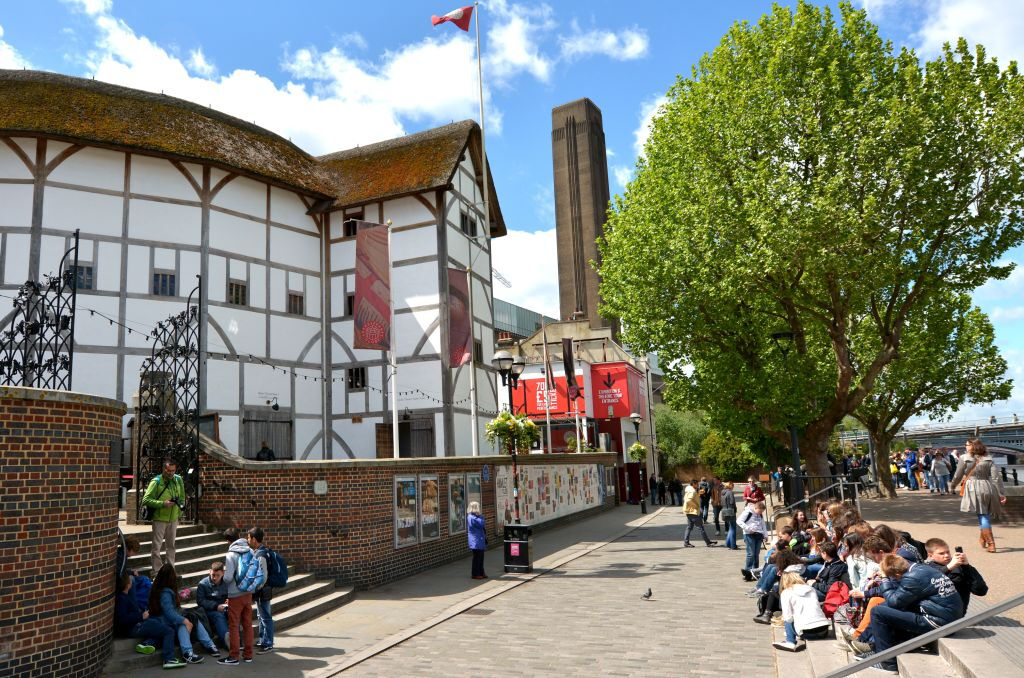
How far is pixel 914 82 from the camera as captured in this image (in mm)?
19469

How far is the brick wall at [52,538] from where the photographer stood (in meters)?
7.16

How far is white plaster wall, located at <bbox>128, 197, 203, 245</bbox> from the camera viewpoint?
2191cm

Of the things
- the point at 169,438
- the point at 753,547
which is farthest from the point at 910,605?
the point at 169,438

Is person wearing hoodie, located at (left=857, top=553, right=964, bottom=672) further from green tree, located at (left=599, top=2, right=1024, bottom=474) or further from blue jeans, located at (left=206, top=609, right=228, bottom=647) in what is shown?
green tree, located at (left=599, top=2, right=1024, bottom=474)

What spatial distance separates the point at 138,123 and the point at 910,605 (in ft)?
80.0

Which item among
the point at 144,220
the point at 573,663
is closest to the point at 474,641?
the point at 573,663

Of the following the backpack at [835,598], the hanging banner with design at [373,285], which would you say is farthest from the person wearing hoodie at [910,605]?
the hanging banner with design at [373,285]

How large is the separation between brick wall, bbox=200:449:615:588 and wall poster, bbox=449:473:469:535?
107 inches

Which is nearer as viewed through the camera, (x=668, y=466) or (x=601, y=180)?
(x=668, y=466)

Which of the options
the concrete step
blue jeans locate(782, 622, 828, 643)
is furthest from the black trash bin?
the concrete step

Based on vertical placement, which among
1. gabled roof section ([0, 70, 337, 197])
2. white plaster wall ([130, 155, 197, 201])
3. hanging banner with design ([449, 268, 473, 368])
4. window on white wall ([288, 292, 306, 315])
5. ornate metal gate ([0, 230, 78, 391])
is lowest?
ornate metal gate ([0, 230, 78, 391])

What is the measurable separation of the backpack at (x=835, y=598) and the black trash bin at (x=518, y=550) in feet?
23.3

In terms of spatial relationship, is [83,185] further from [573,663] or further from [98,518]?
[573,663]

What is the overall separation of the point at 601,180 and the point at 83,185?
210 ft
